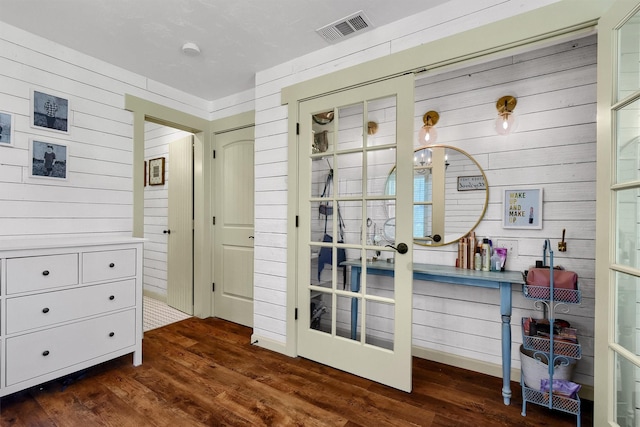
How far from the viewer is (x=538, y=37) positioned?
67.2 inches

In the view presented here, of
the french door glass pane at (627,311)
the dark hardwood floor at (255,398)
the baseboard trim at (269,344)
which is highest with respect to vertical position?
the french door glass pane at (627,311)

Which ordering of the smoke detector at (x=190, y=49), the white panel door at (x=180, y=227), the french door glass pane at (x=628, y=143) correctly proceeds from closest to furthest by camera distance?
the french door glass pane at (x=628, y=143)
the smoke detector at (x=190, y=49)
the white panel door at (x=180, y=227)

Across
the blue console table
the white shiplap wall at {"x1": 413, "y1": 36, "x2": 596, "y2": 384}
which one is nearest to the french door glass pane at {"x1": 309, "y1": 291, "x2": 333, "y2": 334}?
the blue console table

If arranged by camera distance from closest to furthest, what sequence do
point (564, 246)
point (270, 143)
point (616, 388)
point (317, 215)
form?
point (616, 388) → point (564, 246) → point (317, 215) → point (270, 143)

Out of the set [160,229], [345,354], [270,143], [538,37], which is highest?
[538,37]

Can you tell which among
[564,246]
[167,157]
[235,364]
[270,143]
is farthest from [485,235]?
[167,157]

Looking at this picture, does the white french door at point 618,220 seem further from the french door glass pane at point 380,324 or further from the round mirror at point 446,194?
the french door glass pane at point 380,324

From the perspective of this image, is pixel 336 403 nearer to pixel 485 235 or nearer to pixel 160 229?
pixel 485 235

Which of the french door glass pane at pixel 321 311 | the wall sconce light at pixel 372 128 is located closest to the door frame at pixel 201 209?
the french door glass pane at pixel 321 311

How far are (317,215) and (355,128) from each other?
731 millimetres

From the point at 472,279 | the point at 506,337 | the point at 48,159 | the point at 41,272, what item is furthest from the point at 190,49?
the point at 506,337

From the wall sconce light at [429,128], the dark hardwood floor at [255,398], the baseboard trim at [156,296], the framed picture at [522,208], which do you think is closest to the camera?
the dark hardwood floor at [255,398]

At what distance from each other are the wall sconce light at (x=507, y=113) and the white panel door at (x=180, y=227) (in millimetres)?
3179

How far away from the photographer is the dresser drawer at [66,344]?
6.15ft
